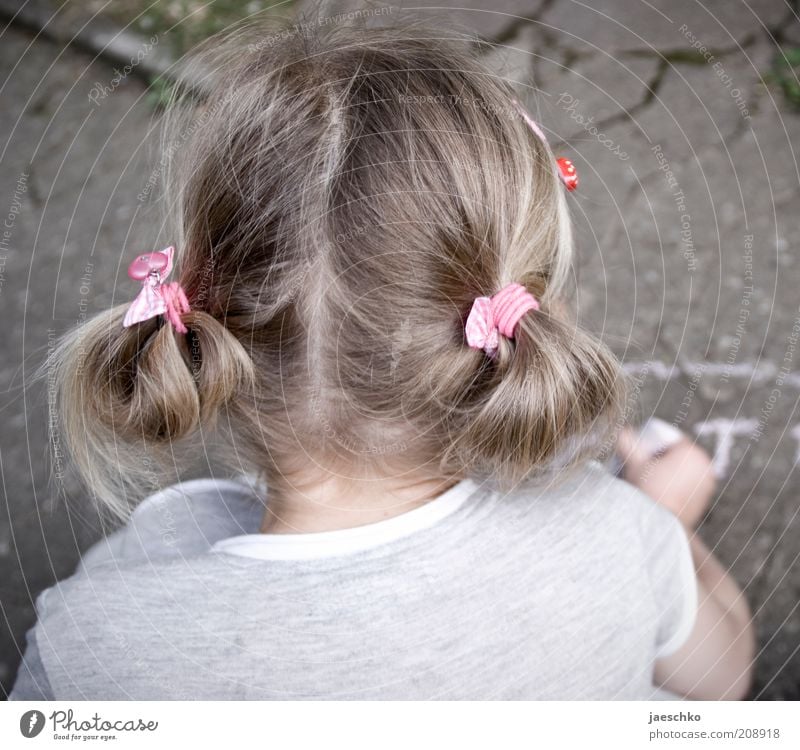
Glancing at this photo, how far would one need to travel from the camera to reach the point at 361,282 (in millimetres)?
430

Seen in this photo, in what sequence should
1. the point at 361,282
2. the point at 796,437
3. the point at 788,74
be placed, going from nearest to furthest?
1. the point at 361,282
2. the point at 796,437
3. the point at 788,74

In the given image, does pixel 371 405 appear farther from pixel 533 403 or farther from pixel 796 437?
pixel 796 437

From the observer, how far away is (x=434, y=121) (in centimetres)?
43

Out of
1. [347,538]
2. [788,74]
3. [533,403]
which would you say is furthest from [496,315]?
[788,74]

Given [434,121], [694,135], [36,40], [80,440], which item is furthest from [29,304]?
[694,135]

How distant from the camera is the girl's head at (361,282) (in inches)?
16.8

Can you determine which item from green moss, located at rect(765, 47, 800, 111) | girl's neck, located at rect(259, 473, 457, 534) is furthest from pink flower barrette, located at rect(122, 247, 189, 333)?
green moss, located at rect(765, 47, 800, 111)

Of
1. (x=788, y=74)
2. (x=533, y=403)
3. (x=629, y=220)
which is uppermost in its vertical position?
(x=788, y=74)

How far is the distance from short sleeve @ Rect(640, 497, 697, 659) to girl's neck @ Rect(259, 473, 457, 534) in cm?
15

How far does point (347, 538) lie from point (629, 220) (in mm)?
634

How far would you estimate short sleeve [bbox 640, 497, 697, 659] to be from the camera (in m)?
0.51

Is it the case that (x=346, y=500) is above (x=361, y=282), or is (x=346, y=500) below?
below

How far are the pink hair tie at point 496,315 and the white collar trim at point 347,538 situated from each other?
0.34 ft

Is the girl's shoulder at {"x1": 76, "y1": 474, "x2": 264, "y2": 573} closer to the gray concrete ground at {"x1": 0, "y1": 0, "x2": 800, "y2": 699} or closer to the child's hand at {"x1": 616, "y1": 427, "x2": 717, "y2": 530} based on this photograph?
the gray concrete ground at {"x1": 0, "y1": 0, "x2": 800, "y2": 699}
